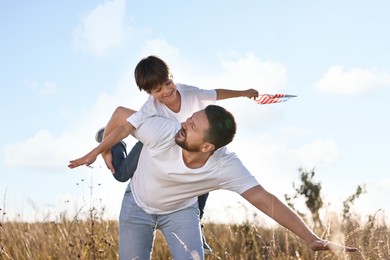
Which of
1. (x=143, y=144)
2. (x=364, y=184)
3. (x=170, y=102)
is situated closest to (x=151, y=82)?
(x=170, y=102)

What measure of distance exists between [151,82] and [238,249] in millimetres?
4257

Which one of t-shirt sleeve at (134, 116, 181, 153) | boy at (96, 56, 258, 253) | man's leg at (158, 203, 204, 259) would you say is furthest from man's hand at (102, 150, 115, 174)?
man's leg at (158, 203, 204, 259)

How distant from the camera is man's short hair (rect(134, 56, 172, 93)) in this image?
5.32m

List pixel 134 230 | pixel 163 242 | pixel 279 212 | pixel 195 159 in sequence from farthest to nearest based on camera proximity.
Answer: pixel 163 242 → pixel 134 230 → pixel 195 159 → pixel 279 212

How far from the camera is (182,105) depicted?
5.30 m

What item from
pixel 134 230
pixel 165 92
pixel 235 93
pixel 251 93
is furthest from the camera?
pixel 251 93

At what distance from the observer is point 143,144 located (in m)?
5.04

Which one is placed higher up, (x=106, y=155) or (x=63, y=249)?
(x=106, y=155)

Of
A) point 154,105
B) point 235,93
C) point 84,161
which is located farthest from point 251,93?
point 84,161

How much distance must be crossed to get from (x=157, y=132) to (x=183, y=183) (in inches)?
16.6

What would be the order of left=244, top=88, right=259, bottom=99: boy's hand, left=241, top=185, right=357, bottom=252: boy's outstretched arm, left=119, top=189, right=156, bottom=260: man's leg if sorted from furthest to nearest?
left=244, top=88, right=259, bottom=99: boy's hand
left=119, top=189, right=156, bottom=260: man's leg
left=241, top=185, right=357, bottom=252: boy's outstretched arm

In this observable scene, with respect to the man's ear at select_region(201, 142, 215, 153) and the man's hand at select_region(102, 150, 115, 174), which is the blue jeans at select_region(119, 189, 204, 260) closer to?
the man's hand at select_region(102, 150, 115, 174)

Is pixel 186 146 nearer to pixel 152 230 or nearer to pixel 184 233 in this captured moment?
pixel 184 233

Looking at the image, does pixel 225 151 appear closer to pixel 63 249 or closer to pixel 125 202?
pixel 125 202
